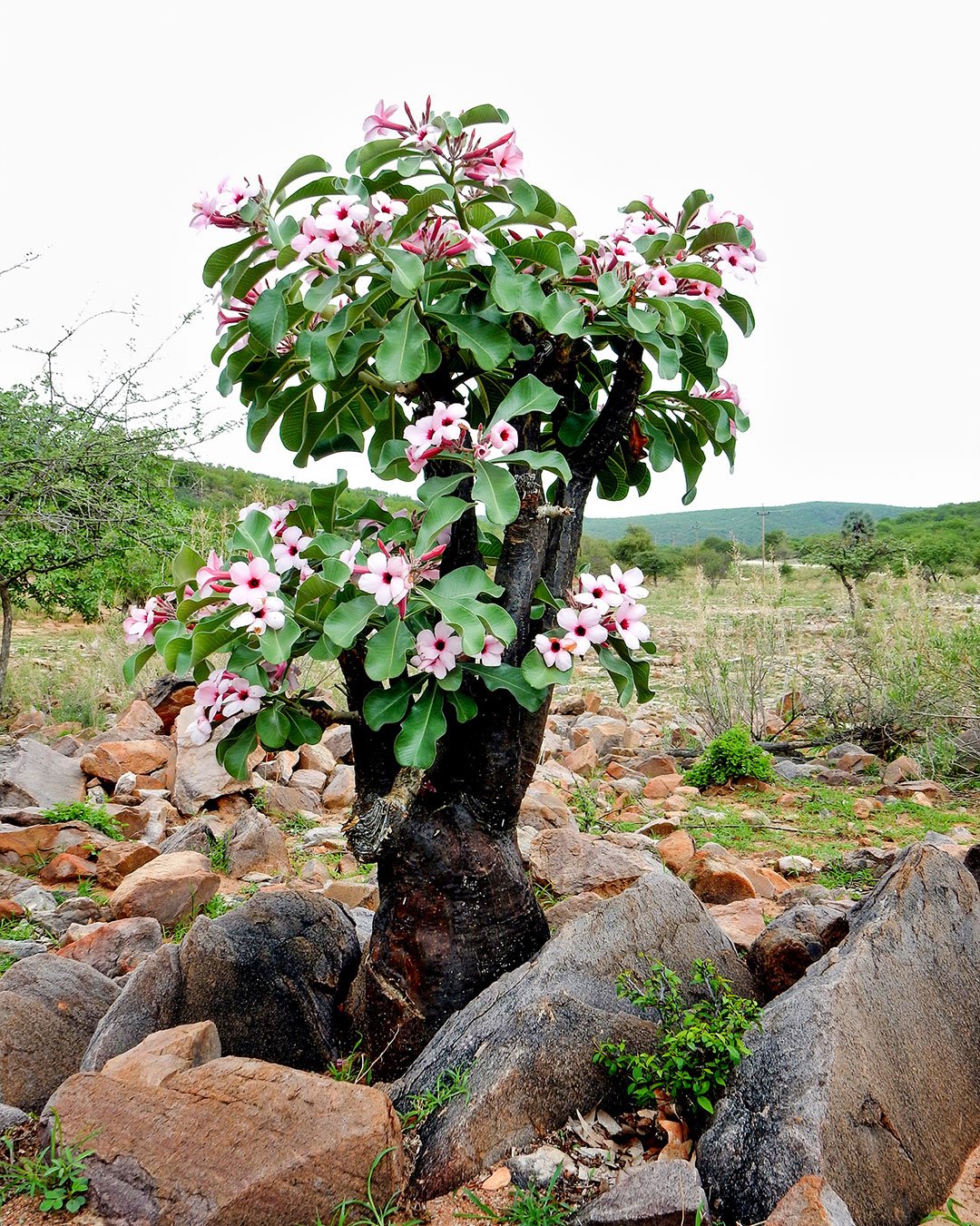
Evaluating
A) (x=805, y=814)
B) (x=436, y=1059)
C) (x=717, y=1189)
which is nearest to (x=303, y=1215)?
(x=436, y=1059)

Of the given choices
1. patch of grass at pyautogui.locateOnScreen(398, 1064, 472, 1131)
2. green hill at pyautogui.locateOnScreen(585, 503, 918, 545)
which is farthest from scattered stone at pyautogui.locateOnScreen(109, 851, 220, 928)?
green hill at pyautogui.locateOnScreen(585, 503, 918, 545)

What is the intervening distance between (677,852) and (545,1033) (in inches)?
90.1

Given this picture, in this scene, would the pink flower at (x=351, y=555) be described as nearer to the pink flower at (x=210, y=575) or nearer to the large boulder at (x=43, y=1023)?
Result: the pink flower at (x=210, y=575)

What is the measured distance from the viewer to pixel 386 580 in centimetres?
201

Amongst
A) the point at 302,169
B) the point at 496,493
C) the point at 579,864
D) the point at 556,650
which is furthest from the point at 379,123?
the point at 579,864

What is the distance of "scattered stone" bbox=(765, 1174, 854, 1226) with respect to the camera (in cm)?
154

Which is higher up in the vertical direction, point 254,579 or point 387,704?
point 254,579

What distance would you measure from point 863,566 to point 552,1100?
1934 centimetres

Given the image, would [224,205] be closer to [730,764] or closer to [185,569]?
[185,569]

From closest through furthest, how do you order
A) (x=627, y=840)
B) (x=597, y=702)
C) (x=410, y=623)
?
(x=410, y=623) < (x=627, y=840) < (x=597, y=702)

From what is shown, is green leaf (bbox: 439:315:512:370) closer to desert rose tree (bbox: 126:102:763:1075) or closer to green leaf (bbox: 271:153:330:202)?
desert rose tree (bbox: 126:102:763:1075)

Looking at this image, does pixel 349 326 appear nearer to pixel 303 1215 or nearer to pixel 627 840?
pixel 303 1215

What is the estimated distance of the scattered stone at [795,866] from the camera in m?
4.52

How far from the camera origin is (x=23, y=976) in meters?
2.62
